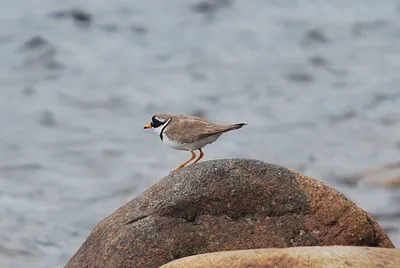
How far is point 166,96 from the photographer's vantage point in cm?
1587

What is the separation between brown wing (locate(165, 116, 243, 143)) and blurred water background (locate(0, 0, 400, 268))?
390cm

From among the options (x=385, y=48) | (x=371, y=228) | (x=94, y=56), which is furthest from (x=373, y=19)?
(x=371, y=228)

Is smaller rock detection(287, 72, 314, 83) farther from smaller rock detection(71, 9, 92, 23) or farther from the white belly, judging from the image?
the white belly

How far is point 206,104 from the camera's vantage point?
50.7ft

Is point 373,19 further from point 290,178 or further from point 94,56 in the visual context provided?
point 290,178

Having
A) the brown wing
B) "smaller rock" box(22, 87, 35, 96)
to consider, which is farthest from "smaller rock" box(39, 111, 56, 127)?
the brown wing

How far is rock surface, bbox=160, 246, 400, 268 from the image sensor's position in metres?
5.45

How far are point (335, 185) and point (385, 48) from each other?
7.15 meters

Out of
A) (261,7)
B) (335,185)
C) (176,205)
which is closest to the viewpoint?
(176,205)

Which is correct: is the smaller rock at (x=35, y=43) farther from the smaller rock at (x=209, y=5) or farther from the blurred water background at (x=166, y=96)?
the smaller rock at (x=209, y=5)

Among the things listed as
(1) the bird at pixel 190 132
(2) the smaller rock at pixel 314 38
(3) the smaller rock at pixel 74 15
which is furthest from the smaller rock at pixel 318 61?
(1) the bird at pixel 190 132

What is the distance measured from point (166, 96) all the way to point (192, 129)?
8.84 metres

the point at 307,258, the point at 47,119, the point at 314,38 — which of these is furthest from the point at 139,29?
the point at 307,258

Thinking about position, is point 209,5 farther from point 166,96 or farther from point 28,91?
point 28,91
